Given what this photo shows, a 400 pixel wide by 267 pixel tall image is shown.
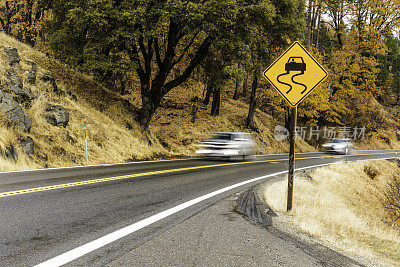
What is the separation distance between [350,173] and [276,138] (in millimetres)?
12539

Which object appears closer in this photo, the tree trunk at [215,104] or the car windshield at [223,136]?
the car windshield at [223,136]

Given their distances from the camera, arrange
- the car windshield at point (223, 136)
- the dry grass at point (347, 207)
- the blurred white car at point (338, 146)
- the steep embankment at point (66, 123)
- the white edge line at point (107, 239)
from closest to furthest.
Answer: the white edge line at point (107, 239) < the dry grass at point (347, 207) < the steep embankment at point (66, 123) < the car windshield at point (223, 136) < the blurred white car at point (338, 146)

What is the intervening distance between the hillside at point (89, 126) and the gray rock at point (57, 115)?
0.56 feet

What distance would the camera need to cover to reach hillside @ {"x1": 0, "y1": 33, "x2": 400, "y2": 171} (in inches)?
424

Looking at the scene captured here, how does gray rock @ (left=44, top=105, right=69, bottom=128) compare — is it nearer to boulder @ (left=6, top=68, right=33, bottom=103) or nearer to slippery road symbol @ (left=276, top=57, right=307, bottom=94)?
boulder @ (left=6, top=68, right=33, bottom=103)

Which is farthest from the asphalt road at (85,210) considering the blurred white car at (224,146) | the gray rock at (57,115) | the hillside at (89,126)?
the blurred white car at (224,146)

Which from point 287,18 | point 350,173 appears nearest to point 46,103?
point 287,18

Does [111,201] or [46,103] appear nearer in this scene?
[111,201]

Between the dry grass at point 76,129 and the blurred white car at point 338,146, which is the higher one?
the dry grass at point 76,129

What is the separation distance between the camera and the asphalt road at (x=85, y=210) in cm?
334

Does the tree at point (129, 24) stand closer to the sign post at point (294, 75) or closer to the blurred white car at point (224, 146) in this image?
the blurred white car at point (224, 146)

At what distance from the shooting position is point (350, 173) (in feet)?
53.3

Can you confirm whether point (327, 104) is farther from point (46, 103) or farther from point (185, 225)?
point (185, 225)

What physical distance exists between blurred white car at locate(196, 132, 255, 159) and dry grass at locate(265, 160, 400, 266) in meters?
4.23
